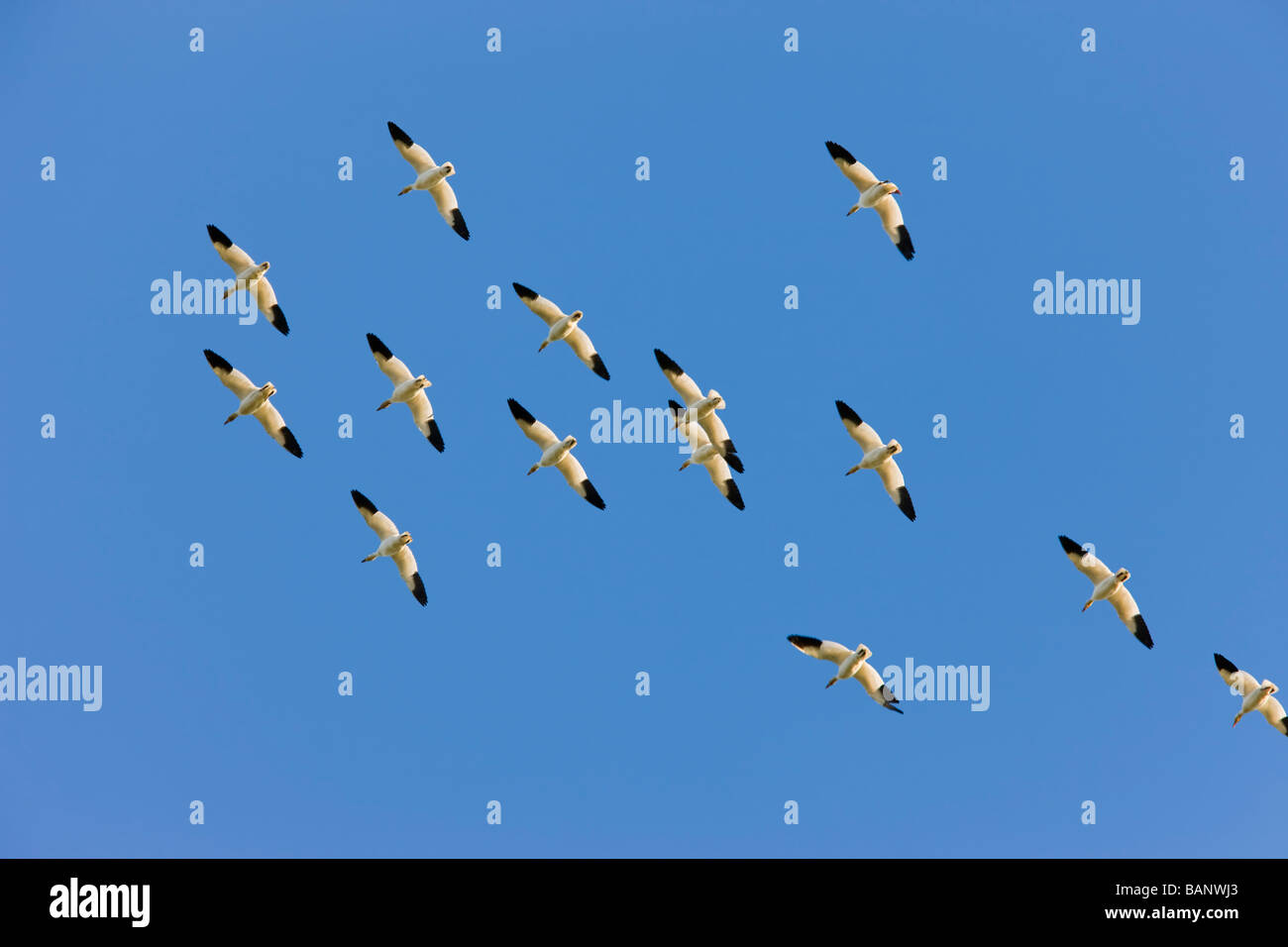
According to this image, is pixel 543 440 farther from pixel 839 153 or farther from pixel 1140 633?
pixel 1140 633

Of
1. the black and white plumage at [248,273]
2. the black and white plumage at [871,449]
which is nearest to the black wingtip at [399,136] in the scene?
the black and white plumage at [248,273]

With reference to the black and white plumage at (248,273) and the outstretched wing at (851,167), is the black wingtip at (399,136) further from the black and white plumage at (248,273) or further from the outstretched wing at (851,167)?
the outstretched wing at (851,167)

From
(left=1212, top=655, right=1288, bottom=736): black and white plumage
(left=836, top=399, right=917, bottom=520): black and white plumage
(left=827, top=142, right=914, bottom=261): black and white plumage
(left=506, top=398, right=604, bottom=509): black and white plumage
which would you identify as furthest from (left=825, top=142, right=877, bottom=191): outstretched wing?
(left=1212, top=655, right=1288, bottom=736): black and white plumage

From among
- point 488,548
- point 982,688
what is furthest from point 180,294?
point 982,688

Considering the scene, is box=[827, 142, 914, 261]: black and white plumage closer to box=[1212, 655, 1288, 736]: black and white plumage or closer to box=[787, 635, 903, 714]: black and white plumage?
box=[787, 635, 903, 714]: black and white plumage
